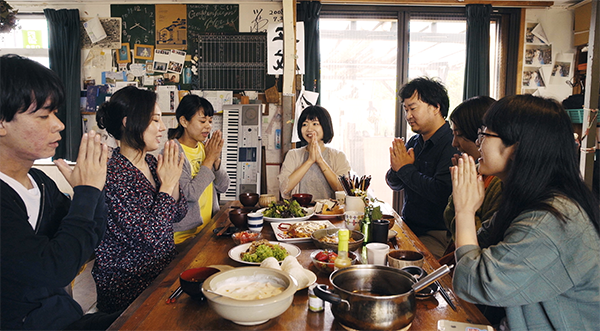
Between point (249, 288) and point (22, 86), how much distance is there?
87 centimetres

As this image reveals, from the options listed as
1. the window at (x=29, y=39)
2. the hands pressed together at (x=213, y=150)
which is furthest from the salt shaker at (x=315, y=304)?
the window at (x=29, y=39)

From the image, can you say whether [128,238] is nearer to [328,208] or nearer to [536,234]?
[328,208]

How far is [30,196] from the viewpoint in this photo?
48.3 inches

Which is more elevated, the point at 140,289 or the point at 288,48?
the point at 288,48

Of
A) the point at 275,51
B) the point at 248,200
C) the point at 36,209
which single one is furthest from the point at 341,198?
the point at 275,51

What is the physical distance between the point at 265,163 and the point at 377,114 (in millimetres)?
1431

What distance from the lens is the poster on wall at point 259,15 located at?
14.0 feet

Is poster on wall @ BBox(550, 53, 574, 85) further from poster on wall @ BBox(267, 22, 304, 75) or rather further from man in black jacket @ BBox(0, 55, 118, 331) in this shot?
man in black jacket @ BBox(0, 55, 118, 331)

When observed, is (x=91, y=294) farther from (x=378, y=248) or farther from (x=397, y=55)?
(x=397, y=55)

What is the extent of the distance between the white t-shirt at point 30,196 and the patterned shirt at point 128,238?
0.33 metres

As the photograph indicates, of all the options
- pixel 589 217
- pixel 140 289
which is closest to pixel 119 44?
pixel 140 289

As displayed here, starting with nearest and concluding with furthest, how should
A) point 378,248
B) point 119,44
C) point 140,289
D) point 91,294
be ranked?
point 378,248
point 140,289
point 91,294
point 119,44

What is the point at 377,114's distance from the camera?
456 cm

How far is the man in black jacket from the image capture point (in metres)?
1.04
